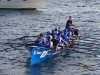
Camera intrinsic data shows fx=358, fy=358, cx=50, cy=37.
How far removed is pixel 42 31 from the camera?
146 feet

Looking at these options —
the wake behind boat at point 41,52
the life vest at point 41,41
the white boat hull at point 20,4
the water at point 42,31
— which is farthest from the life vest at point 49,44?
the white boat hull at point 20,4

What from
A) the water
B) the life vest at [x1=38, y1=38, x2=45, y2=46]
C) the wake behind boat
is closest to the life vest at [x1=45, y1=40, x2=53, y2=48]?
the wake behind boat

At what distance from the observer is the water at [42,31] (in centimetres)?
2794

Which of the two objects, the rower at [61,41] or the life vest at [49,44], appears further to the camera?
the rower at [61,41]

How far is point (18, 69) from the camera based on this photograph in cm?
2783

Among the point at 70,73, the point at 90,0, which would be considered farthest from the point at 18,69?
the point at 90,0

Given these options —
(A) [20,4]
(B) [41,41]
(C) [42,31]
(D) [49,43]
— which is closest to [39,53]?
(B) [41,41]

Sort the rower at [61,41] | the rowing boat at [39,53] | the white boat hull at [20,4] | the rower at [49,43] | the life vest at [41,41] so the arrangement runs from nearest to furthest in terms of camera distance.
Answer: the rowing boat at [39,53]
the life vest at [41,41]
the rower at [49,43]
the rower at [61,41]
the white boat hull at [20,4]

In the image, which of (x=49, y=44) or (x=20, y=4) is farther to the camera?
(x=20, y=4)

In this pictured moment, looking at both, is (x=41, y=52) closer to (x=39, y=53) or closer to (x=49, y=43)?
(x=39, y=53)

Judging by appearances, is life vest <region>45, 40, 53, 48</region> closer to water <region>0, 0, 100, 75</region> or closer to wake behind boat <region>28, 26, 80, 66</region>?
wake behind boat <region>28, 26, 80, 66</region>

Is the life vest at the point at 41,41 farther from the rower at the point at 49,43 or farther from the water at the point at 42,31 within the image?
the water at the point at 42,31

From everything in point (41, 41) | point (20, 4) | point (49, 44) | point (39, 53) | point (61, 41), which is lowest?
point (39, 53)

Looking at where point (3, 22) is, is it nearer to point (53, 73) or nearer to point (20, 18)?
point (20, 18)
